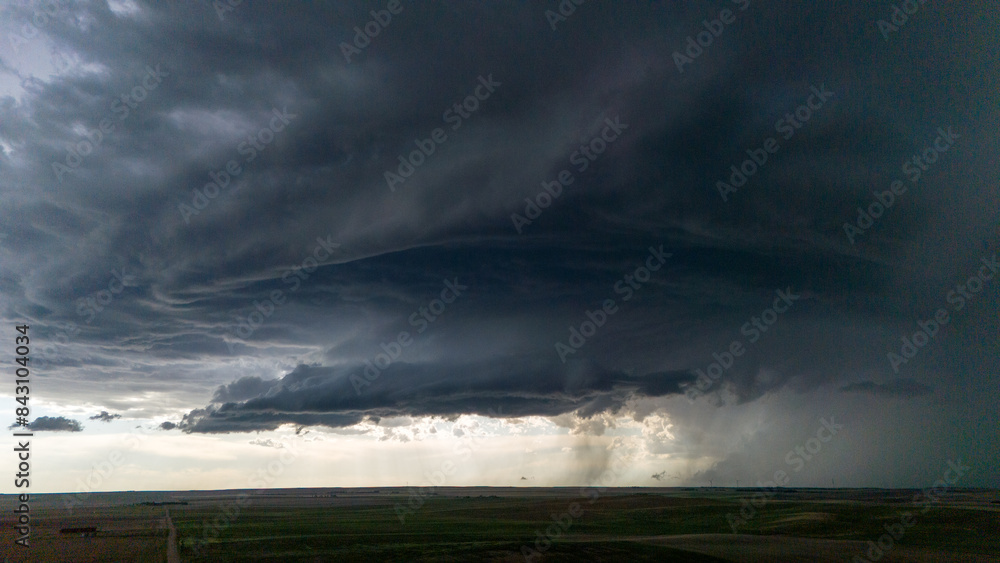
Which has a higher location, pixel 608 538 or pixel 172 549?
pixel 172 549

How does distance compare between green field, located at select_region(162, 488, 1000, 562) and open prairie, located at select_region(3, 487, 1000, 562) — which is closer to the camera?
green field, located at select_region(162, 488, 1000, 562)

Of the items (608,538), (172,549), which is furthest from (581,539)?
(172,549)

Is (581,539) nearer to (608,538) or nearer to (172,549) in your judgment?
(608,538)

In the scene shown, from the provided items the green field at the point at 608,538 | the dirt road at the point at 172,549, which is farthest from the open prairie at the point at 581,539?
the dirt road at the point at 172,549

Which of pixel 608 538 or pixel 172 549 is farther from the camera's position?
pixel 608 538

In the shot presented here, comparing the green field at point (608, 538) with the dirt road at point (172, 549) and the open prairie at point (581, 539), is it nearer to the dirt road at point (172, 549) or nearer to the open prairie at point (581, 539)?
the open prairie at point (581, 539)

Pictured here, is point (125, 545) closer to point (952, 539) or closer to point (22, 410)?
point (22, 410)

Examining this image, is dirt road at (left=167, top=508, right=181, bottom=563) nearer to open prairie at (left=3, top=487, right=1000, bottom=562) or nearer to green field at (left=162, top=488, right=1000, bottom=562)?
open prairie at (left=3, top=487, right=1000, bottom=562)

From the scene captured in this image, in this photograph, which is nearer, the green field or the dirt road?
the green field

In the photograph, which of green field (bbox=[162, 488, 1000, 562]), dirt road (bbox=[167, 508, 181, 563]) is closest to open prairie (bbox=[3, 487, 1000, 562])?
green field (bbox=[162, 488, 1000, 562])

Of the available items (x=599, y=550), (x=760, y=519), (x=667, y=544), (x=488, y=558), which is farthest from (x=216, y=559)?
(x=760, y=519)

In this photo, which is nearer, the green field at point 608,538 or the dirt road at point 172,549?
the green field at point 608,538
